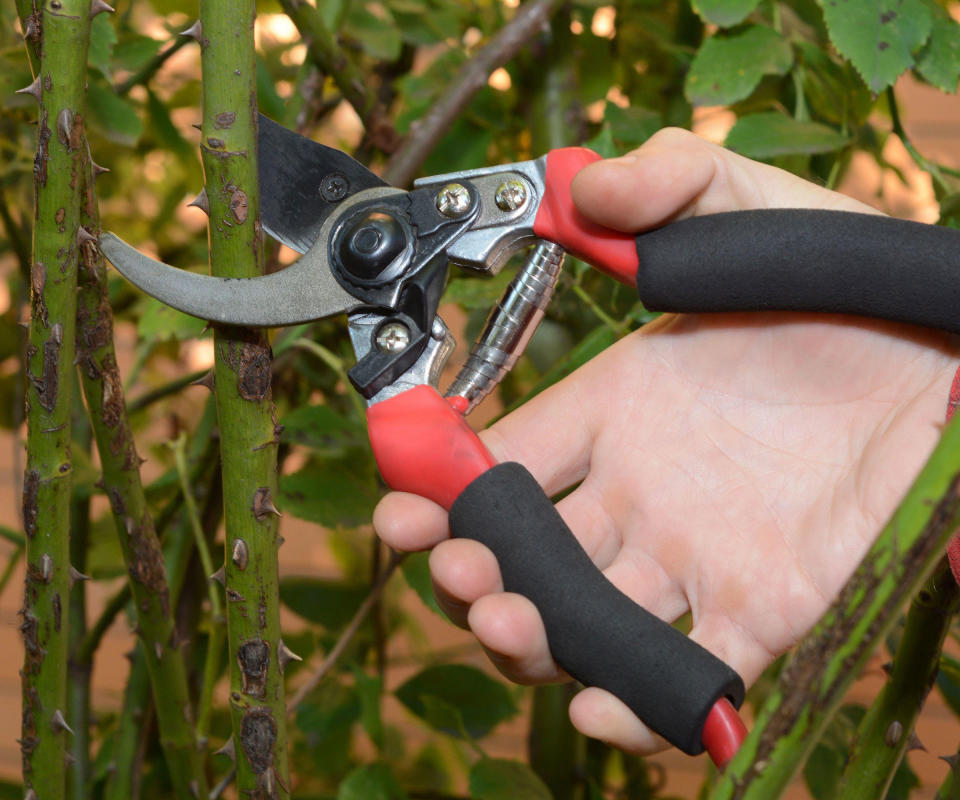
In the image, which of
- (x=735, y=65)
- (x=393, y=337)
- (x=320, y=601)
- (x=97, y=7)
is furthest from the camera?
(x=320, y=601)

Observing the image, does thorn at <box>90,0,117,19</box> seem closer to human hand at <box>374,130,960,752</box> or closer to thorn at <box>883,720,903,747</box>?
human hand at <box>374,130,960,752</box>

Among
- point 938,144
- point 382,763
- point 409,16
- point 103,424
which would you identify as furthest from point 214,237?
point 938,144

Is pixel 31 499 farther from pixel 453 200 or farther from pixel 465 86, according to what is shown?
pixel 465 86

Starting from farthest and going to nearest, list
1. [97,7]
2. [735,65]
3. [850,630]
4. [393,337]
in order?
[735,65] < [393,337] < [97,7] < [850,630]


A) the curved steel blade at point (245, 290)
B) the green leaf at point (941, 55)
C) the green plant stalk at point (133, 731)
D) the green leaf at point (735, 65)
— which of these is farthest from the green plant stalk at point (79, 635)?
the green leaf at point (941, 55)

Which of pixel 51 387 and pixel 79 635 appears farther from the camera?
pixel 79 635

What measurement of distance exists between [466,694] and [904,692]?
42 centimetres

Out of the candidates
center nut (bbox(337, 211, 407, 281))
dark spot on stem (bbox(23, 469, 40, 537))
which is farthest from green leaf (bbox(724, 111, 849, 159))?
dark spot on stem (bbox(23, 469, 40, 537))

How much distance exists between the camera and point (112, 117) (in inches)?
25.5

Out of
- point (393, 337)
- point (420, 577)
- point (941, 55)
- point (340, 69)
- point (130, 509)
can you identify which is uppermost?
point (941, 55)

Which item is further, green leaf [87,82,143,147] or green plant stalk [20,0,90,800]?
green leaf [87,82,143,147]

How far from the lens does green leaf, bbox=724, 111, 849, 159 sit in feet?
1.92

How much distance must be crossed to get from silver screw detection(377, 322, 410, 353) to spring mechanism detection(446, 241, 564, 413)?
0.04 meters

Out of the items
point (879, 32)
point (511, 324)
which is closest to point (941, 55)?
point (879, 32)
